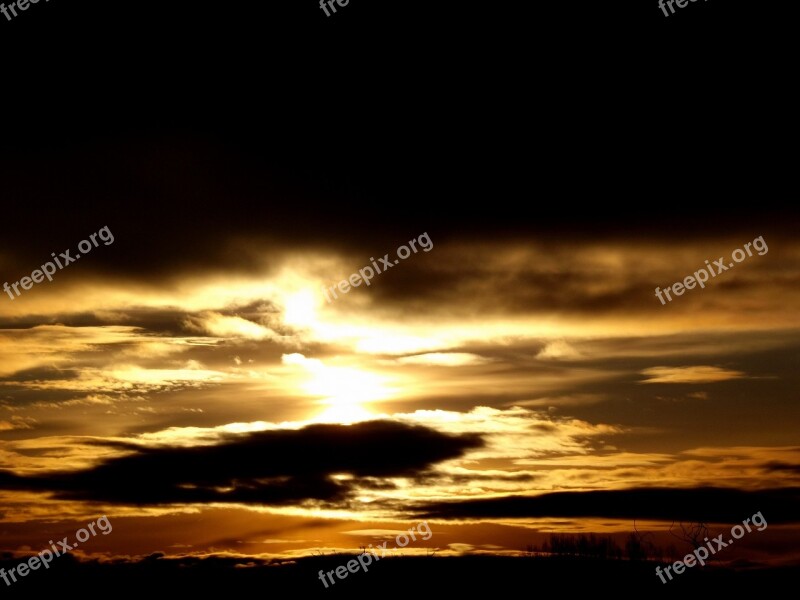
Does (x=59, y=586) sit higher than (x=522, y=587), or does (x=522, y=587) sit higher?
(x=59, y=586)

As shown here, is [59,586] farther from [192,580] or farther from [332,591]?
[332,591]

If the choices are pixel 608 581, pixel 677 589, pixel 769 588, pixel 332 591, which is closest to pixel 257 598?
pixel 332 591

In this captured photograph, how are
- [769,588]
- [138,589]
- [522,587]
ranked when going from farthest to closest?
1. [138,589]
2. [522,587]
3. [769,588]

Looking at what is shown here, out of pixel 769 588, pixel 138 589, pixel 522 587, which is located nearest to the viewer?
pixel 769 588

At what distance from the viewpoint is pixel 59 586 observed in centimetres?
4272

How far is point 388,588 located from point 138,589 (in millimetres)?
12876

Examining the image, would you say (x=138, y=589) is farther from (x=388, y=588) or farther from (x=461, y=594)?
(x=461, y=594)

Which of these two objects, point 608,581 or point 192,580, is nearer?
point 608,581

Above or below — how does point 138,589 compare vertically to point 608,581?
above

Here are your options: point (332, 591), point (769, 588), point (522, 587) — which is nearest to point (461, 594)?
point (522, 587)

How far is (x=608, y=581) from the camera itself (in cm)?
3634

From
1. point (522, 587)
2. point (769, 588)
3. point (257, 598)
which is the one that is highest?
point (257, 598)

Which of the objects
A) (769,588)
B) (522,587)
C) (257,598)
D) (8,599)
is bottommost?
(769,588)

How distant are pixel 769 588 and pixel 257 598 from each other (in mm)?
21899
